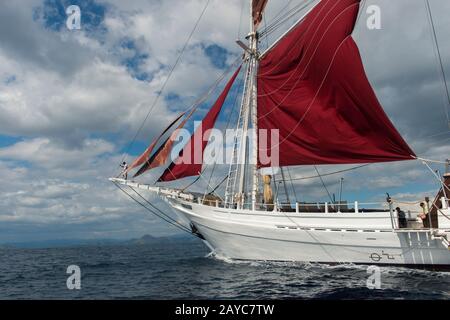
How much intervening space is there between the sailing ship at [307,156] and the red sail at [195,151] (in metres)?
0.07

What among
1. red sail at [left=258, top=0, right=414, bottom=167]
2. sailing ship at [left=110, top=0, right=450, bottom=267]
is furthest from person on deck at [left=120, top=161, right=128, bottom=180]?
red sail at [left=258, top=0, right=414, bottom=167]

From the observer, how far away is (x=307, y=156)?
2477 centimetres

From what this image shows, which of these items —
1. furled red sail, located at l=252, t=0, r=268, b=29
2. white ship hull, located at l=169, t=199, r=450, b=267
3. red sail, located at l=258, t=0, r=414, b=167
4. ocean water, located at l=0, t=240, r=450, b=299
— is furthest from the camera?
furled red sail, located at l=252, t=0, r=268, b=29

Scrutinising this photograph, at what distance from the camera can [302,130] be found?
81.5ft

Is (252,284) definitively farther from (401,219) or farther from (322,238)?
(401,219)

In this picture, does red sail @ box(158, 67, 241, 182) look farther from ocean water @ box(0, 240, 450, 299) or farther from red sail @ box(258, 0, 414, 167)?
ocean water @ box(0, 240, 450, 299)

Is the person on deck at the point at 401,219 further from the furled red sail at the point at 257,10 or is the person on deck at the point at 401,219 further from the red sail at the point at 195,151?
the furled red sail at the point at 257,10

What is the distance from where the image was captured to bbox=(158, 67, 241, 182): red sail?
88.2 ft

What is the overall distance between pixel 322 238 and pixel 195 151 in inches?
422

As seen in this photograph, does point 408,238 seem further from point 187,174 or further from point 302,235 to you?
point 187,174

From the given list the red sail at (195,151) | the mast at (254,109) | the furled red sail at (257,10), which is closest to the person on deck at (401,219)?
the mast at (254,109)

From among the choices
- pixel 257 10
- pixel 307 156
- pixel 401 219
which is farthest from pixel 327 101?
pixel 257 10

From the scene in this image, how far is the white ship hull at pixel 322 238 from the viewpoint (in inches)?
782

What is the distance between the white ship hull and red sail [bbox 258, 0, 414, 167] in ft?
14.1
